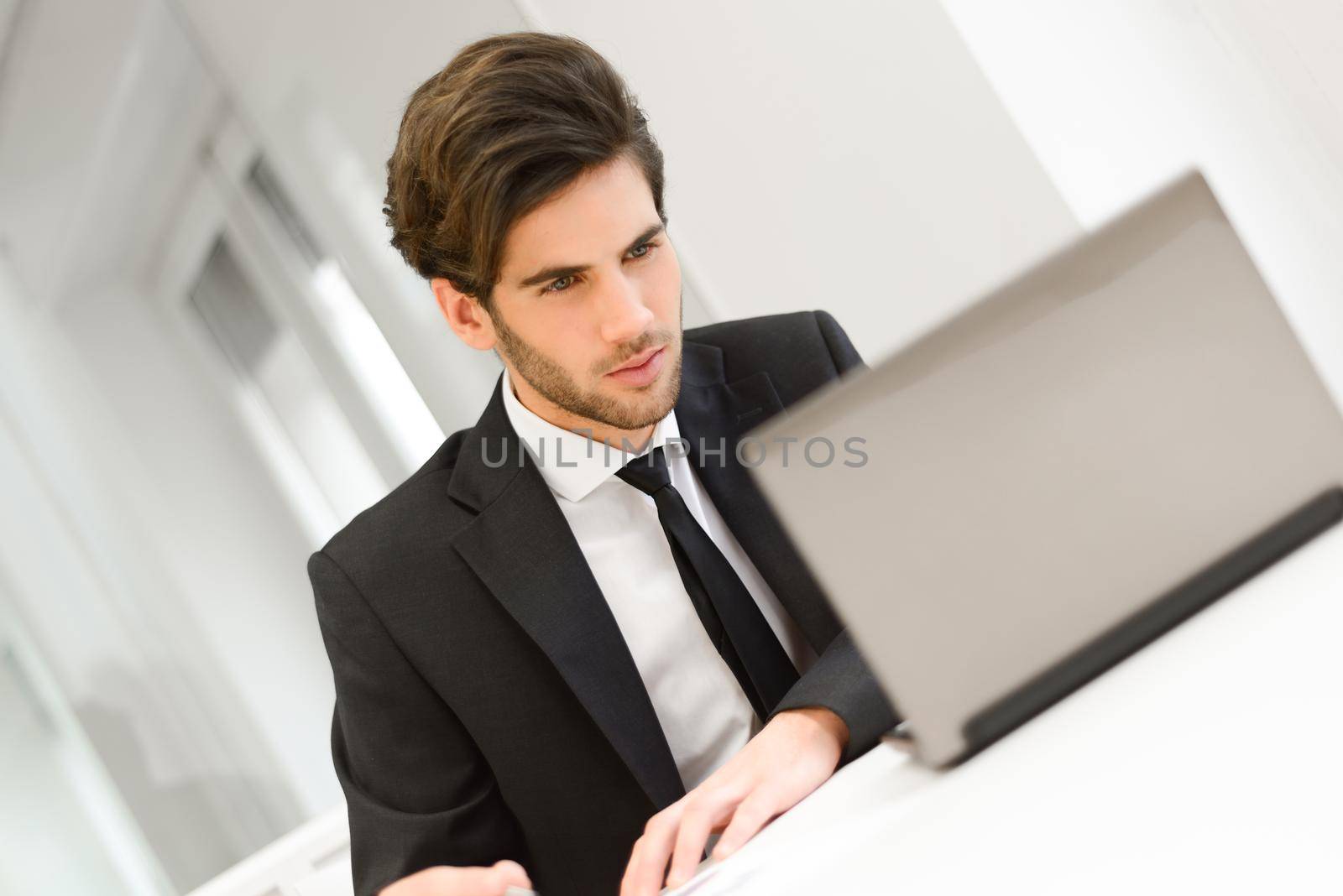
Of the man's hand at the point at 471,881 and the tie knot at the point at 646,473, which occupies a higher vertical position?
the tie knot at the point at 646,473

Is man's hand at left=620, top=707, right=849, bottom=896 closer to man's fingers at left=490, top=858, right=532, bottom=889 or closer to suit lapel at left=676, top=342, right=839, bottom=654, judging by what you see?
man's fingers at left=490, top=858, right=532, bottom=889

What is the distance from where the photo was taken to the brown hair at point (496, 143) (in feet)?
4.07

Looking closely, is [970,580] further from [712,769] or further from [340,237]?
[340,237]

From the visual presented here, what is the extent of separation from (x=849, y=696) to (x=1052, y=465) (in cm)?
38

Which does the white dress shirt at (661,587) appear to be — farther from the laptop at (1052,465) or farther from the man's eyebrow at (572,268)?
the laptop at (1052,465)

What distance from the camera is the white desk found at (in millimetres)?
456

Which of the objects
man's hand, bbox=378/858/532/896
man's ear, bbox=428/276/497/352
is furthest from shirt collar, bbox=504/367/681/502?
man's hand, bbox=378/858/532/896

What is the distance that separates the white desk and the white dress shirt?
0.52 metres

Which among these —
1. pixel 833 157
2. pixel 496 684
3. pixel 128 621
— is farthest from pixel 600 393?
pixel 128 621

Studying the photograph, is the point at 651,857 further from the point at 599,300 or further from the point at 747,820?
the point at 599,300

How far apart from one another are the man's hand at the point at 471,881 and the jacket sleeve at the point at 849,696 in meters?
0.28

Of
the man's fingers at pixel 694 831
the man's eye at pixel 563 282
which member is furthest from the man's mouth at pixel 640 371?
the man's fingers at pixel 694 831

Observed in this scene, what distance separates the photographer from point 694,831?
0.83m

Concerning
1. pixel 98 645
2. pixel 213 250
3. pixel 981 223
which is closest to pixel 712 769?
pixel 981 223
